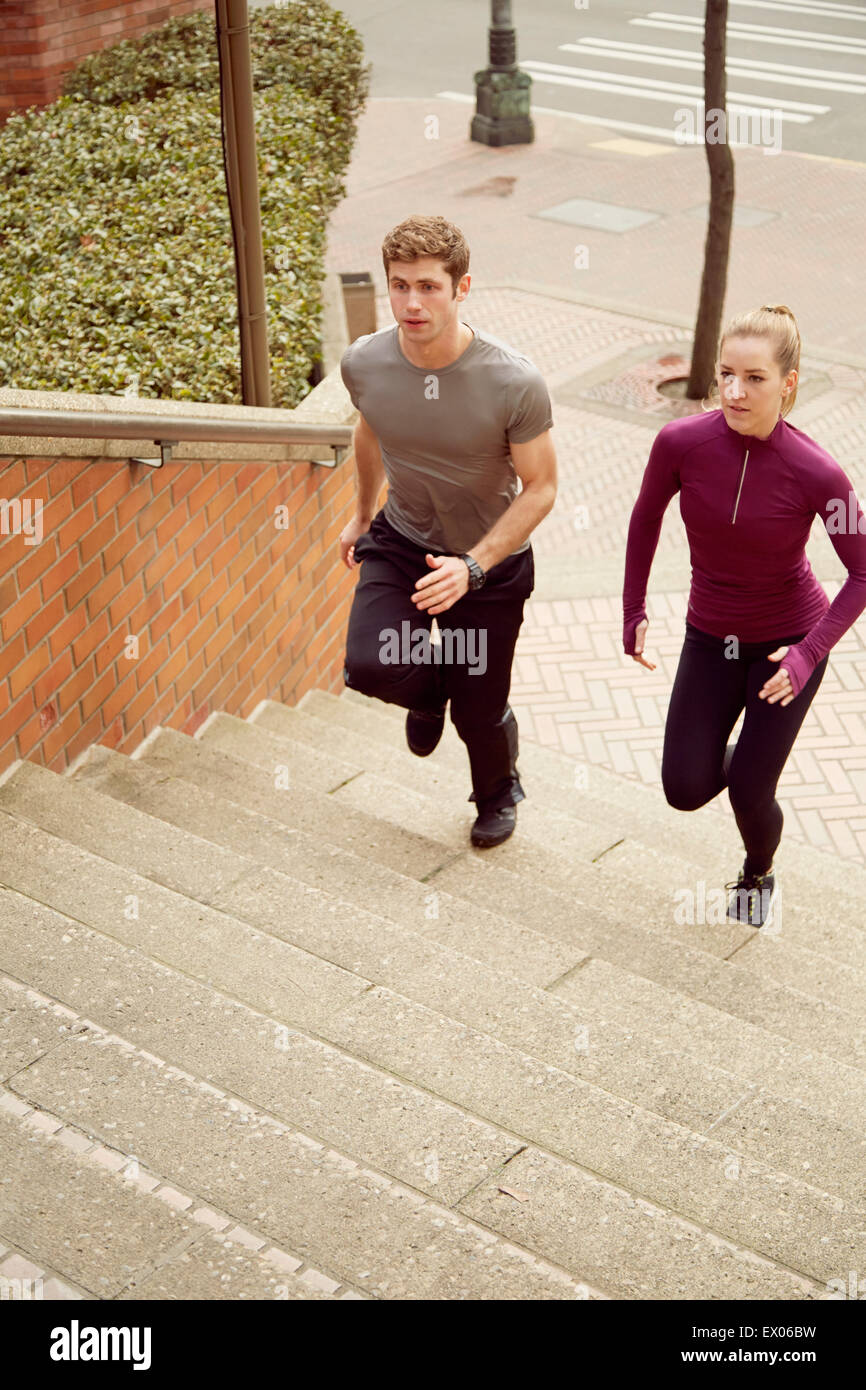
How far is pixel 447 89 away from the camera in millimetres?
18906

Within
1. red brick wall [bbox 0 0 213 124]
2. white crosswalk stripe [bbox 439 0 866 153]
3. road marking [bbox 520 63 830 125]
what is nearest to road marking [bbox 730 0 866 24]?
white crosswalk stripe [bbox 439 0 866 153]

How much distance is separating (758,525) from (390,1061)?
1690mm

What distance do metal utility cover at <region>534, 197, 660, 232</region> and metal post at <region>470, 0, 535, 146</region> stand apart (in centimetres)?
221

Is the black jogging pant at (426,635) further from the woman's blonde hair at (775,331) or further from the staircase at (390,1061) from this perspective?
the woman's blonde hair at (775,331)

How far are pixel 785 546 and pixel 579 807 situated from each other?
189cm

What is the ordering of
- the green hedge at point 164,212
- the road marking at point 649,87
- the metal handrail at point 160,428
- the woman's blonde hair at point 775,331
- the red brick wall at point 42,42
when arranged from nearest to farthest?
the woman's blonde hair at point 775,331
the metal handrail at point 160,428
the green hedge at point 164,212
the red brick wall at point 42,42
the road marking at point 649,87

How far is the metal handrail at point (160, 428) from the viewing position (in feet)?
13.6

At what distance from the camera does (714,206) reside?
32.6 feet

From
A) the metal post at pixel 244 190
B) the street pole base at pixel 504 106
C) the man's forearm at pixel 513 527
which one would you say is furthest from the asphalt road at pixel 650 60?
the man's forearm at pixel 513 527

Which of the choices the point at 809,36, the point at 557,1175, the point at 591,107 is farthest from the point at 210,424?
the point at 809,36

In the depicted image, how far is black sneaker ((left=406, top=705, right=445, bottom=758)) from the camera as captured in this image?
480cm

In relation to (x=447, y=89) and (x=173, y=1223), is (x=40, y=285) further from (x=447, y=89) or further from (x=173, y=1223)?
(x=447, y=89)

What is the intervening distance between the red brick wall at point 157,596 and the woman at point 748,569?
64.4 inches

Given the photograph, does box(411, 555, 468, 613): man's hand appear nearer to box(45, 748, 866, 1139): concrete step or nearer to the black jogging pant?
the black jogging pant
